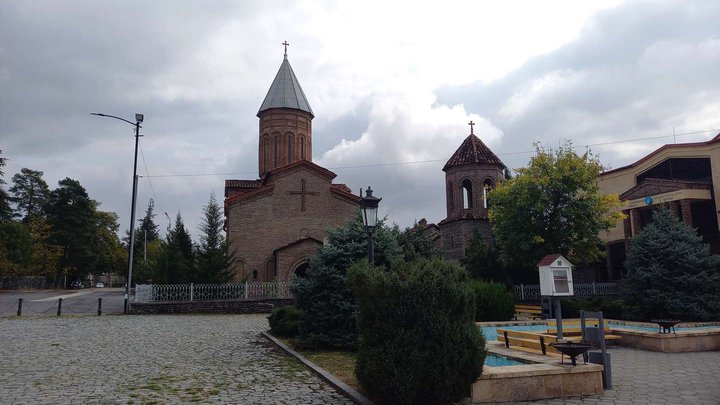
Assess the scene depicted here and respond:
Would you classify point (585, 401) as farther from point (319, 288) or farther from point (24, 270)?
point (24, 270)

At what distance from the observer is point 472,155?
33.6 m

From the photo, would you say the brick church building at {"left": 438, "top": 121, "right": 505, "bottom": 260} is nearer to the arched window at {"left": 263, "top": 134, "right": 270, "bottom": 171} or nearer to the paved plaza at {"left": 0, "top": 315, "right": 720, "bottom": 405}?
the arched window at {"left": 263, "top": 134, "right": 270, "bottom": 171}

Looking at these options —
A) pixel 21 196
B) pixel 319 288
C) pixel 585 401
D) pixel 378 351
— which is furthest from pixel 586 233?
pixel 21 196

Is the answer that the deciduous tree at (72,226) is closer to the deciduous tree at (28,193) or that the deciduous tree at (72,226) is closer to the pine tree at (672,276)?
the deciduous tree at (28,193)

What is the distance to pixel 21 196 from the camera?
60625 millimetres

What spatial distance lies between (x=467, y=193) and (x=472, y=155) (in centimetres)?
263

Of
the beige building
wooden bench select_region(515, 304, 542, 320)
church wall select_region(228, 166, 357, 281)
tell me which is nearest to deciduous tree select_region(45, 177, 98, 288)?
church wall select_region(228, 166, 357, 281)

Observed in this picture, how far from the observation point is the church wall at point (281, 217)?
98.2 ft

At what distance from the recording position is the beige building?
78.6ft

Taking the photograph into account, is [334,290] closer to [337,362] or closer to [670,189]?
[337,362]

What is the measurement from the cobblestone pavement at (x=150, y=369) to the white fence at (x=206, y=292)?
735 centimetres

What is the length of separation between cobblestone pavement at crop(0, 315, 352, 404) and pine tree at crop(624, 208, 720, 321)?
42.9 feet

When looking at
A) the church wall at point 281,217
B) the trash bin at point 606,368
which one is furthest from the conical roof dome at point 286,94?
the trash bin at point 606,368

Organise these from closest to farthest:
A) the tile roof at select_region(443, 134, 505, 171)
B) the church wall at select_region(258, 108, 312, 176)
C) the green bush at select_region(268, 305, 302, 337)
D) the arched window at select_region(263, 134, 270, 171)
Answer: the green bush at select_region(268, 305, 302, 337) → the tile roof at select_region(443, 134, 505, 171) → the church wall at select_region(258, 108, 312, 176) → the arched window at select_region(263, 134, 270, 171)
